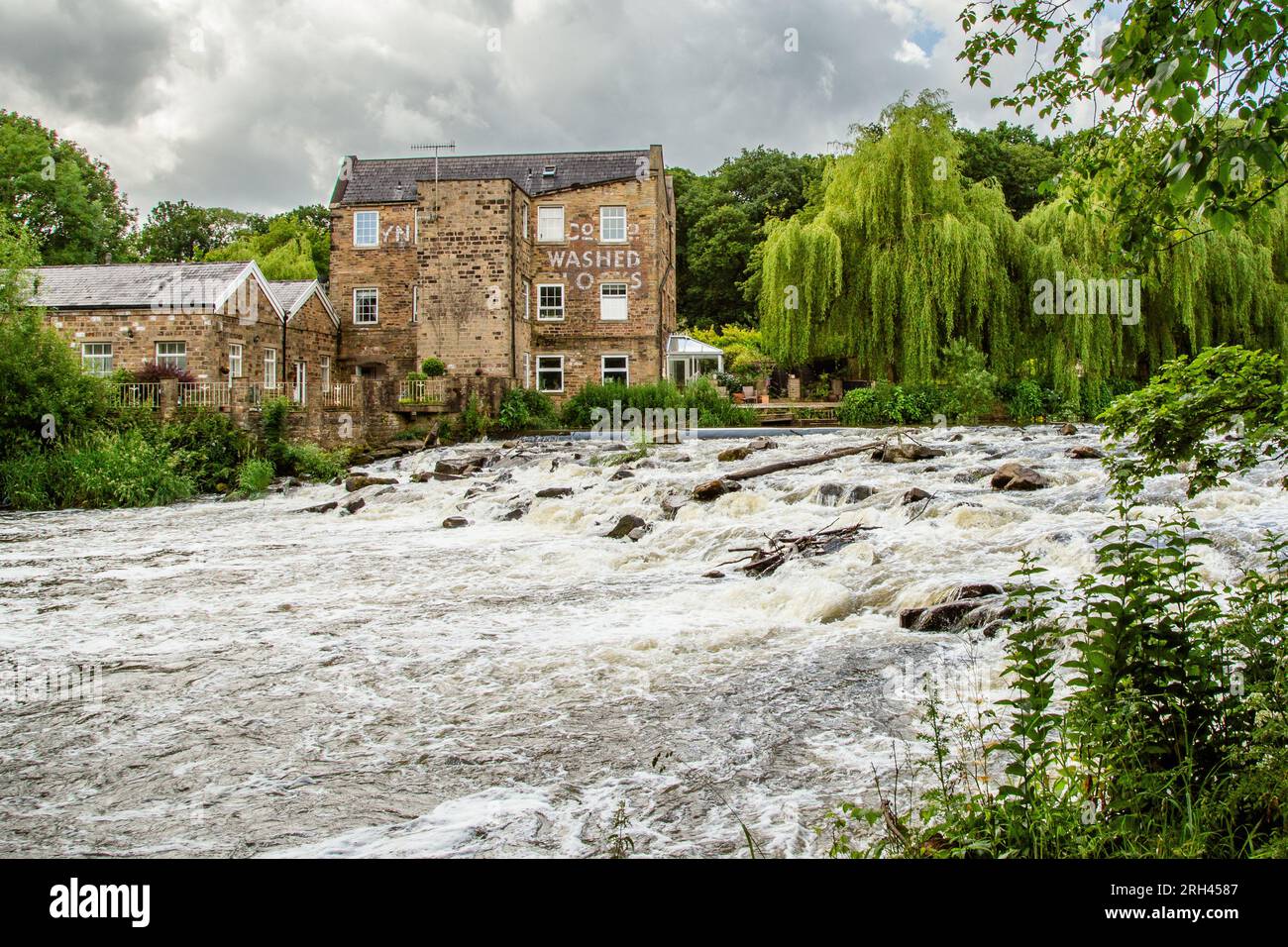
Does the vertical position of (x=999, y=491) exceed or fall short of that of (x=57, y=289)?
it falls short

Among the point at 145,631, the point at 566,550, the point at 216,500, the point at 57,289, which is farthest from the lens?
the point at 57,289

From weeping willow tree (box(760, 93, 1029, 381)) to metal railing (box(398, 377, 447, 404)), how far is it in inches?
399

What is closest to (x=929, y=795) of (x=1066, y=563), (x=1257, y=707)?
(x=1257, y=707)

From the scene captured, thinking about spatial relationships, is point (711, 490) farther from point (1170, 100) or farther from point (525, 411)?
point (525, 411)

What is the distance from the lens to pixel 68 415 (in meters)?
19.2

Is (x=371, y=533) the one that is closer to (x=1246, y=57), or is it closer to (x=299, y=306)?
(x=1246, y=57)

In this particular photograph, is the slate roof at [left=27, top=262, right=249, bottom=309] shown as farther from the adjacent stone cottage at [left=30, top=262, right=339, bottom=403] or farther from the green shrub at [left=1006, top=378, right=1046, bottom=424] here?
the green shrub at [left=1006, top=378, right=1046, bottom=424]

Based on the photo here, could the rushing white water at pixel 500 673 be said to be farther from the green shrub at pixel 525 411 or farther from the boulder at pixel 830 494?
the green shrub at pixel 525 411

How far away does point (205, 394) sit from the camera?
2291cm

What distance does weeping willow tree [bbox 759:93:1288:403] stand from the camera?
1003 inches

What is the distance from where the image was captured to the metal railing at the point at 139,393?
21.2 meters

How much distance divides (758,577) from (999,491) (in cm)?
444

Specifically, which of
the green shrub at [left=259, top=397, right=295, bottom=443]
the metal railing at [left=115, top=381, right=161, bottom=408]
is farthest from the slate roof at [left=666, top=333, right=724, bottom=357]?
the metal railing at [left=115, top=381, right=161, bottom=408]

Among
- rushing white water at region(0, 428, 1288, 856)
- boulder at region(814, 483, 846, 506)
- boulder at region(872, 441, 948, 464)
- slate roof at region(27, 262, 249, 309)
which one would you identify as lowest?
rushing white water at region(0, 428, 1288, 856)
